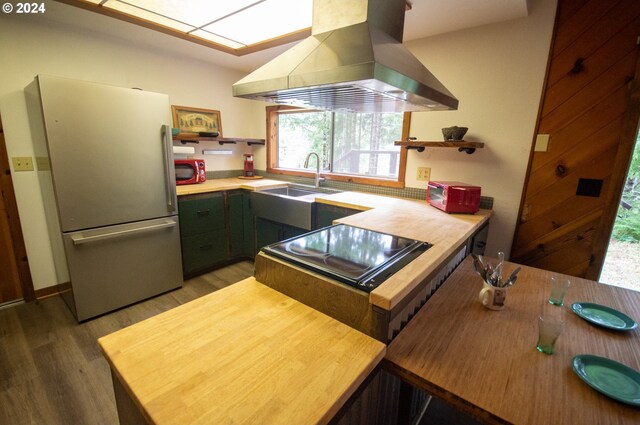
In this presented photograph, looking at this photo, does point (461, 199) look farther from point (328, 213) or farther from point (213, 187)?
point (213, 187)

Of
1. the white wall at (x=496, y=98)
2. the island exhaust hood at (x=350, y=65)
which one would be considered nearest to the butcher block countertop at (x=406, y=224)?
the white wall at (x=496, y=98)

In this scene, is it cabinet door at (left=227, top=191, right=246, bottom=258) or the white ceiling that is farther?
cabinet door at (left=227, top=191, right=246, bottom=258)

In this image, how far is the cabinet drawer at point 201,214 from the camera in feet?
8.64

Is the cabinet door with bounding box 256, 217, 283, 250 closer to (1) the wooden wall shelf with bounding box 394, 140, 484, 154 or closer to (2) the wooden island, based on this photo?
(1) the wooden wall shelf with bounding box 394, 140, 484, 154

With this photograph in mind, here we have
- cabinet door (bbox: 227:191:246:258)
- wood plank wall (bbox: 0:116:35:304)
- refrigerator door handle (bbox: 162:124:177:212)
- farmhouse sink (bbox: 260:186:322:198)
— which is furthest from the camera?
farmhouse sink (bbox: 260:186:322:198)

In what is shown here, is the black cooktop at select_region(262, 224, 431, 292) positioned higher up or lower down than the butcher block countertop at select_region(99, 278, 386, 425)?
higher up

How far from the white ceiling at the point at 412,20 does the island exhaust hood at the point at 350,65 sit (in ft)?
2.66

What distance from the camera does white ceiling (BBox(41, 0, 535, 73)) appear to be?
1.81 m

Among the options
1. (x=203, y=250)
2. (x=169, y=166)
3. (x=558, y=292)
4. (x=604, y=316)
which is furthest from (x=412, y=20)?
(x=203, y=250)

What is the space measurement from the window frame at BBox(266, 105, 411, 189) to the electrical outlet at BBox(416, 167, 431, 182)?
0.46ft

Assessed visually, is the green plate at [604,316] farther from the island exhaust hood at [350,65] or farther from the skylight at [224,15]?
the skylight at [224,15]

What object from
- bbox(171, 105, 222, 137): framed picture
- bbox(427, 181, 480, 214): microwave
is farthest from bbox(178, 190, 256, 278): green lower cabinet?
bbox(427, 181, 480, 214): microwave

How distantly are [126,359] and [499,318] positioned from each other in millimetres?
1289

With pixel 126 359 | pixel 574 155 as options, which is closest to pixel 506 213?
pixel 574 155
